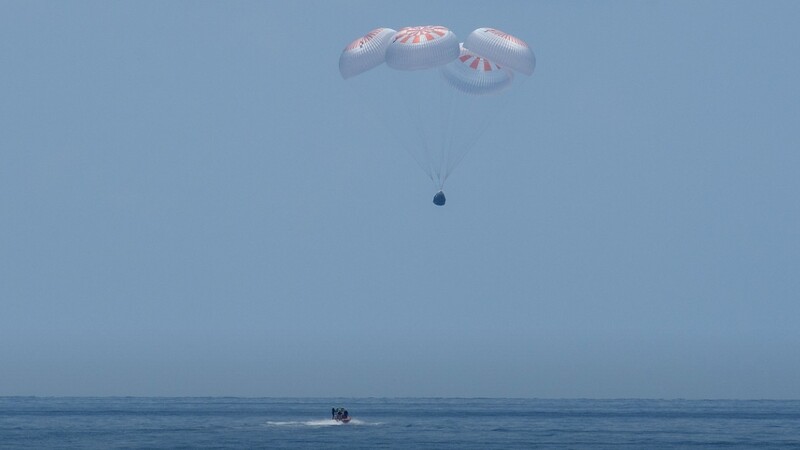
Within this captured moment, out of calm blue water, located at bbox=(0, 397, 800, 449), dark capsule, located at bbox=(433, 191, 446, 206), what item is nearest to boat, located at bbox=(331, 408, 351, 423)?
calm blue water, located at bbox=(0, 397, 800, 449)

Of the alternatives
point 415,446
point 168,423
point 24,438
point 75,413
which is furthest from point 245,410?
point 415,446

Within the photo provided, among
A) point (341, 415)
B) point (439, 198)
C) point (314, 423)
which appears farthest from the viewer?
point (314, 423)

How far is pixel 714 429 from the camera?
87.9 meters

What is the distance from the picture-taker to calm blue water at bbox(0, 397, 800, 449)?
72500 millimetres

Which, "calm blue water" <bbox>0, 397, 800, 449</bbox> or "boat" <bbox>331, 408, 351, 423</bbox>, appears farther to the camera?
"boat" <bbox>331, 408, 351, 423</bbox>

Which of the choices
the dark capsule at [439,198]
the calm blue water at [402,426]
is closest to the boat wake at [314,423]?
the calm blue water at [402,426]

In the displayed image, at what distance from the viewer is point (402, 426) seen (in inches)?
3438

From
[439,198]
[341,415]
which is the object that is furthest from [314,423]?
[439,198]

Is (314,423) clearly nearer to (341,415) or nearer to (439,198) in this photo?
(341,415)

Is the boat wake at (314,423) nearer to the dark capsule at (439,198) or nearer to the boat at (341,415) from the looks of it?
the boat at (341,415)

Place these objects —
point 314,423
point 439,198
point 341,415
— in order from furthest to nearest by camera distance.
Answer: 1. point 314,423
2. point 341,415
3. point 439,198

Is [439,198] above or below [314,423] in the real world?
above

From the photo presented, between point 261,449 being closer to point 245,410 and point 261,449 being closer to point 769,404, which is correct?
point 245,410

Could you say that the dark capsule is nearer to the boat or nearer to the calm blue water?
the calm blue water
